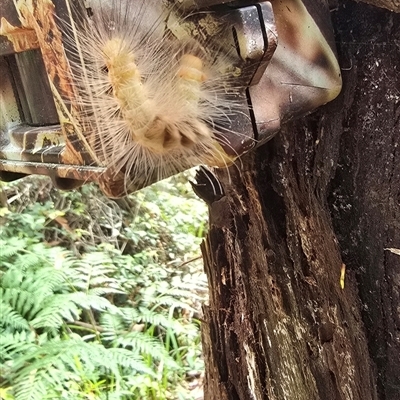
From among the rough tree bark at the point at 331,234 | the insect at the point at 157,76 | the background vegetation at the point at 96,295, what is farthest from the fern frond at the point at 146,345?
the insect at the point at 157,76

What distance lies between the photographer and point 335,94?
2.07ft

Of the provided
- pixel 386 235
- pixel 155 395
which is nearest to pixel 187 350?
pixel 155 395

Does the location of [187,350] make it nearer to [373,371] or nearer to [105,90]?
[373,371]

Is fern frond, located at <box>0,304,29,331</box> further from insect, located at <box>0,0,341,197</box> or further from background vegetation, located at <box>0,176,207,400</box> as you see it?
insect, located at <box>0,0,341,197</box>

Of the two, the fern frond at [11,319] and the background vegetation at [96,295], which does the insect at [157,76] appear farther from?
the fern frond at [11,319]

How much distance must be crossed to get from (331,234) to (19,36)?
1.43ft

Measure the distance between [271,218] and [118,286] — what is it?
167 centimetres

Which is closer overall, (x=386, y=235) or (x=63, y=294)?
(x=386, y=235)

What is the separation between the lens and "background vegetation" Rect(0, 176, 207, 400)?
1938mm

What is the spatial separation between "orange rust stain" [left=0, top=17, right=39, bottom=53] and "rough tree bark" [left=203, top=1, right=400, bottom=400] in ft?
1.06

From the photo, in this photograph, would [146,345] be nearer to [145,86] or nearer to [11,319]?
[11,319]

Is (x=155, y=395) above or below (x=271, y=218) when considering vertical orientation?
below

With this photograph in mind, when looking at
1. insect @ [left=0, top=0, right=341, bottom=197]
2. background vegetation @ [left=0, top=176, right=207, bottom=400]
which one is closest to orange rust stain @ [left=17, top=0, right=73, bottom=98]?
insect @ [left=0, top=0, right=341, bottom=197]

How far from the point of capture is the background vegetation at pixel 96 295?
1938mm
